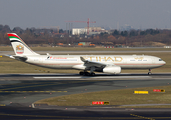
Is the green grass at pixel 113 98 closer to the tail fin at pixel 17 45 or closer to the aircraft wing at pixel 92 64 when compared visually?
the aircraft wing at pixel 92 64

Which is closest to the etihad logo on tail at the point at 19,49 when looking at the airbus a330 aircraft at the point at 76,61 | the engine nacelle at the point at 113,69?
the airbus a330 aircraft at the point at 76,61

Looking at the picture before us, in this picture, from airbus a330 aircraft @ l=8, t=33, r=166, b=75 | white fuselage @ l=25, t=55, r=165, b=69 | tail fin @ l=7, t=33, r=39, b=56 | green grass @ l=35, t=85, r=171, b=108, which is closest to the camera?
green grass @ l=35, t=85, r=171, b=108

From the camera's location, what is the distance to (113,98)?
2934 centimetres

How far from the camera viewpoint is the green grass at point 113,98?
27.0 metres

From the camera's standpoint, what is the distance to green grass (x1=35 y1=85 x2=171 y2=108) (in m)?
27.0

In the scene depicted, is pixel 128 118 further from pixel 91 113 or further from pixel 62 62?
pixel 62 62

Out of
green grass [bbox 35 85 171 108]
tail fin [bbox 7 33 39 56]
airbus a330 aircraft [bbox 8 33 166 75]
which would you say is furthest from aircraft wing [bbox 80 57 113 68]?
green grass [bbox 35 85 171 108]

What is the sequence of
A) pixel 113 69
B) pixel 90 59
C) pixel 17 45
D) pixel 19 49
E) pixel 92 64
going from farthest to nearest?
pixel 90 59, pixel 19 49, pixel 17 45, pixel 92 64, pixel 113 69

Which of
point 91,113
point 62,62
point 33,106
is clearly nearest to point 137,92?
point 91,113

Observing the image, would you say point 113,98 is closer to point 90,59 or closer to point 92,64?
point 92,64

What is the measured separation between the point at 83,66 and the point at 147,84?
1457 cm

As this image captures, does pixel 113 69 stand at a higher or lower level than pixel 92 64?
lower

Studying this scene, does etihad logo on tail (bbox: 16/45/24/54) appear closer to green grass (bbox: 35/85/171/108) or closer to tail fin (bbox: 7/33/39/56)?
tail fin (bbox: 7/33/39/56)

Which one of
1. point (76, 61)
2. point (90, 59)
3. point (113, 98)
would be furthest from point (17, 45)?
point (113, 98)
